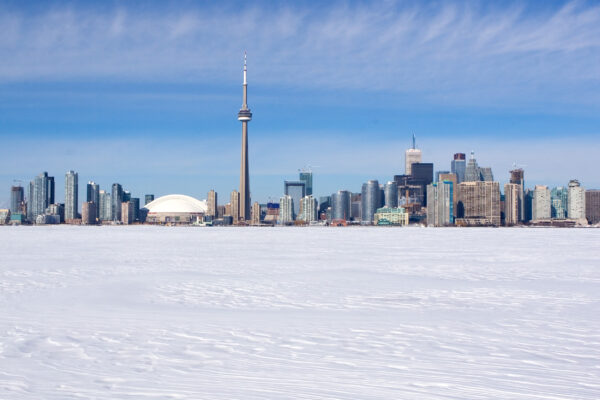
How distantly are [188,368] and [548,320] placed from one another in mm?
11047

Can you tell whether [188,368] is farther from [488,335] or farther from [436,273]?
[436,273]

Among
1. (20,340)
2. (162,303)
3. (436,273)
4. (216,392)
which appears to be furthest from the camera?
(436,273)

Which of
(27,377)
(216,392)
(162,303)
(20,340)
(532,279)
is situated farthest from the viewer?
(532,279)

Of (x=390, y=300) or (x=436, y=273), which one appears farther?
(x=436, y=273)

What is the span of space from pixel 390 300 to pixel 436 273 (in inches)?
463

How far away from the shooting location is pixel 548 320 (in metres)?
17.3

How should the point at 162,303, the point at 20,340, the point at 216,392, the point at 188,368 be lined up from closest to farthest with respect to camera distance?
the point at 216,392
the point at 188,368
the point at 20,340
the point at 162,303

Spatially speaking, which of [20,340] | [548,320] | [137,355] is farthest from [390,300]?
[20,340]

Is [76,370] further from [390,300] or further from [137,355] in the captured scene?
[390,300]

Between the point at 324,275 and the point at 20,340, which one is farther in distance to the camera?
the point at 324,275

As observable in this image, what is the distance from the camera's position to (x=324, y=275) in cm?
3123

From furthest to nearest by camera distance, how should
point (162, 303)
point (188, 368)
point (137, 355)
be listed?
point (162, 303) < point (137, 355) < point (188, 368)

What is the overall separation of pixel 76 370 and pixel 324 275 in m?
20.5

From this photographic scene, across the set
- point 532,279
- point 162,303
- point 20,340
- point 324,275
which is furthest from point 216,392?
point 532,279
